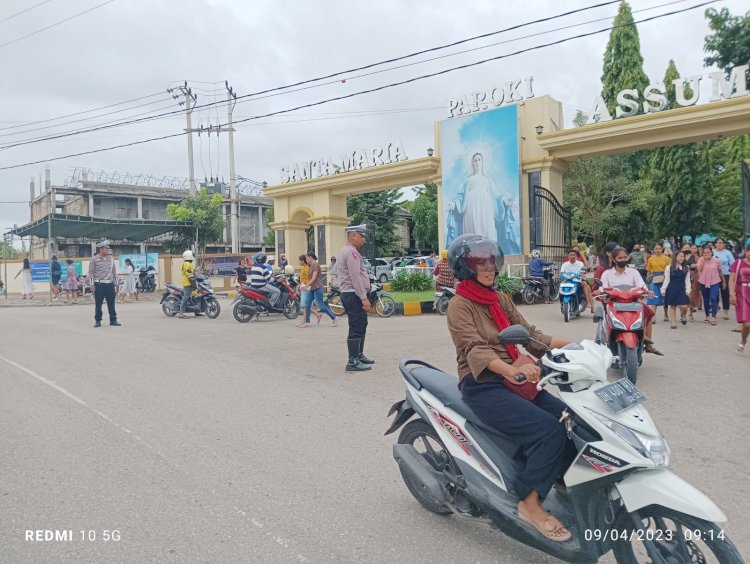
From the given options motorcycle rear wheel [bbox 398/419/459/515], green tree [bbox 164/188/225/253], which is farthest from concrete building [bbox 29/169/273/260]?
motorcycle rear wheel [bbox 398/419/459/515]

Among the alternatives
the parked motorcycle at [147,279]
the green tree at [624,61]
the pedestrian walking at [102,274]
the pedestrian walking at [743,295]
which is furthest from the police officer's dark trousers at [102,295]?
the green tree at [624,61]

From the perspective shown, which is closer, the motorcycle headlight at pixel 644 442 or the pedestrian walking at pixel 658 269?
the motorcycle headlight at pixel 644 442

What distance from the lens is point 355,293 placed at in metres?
7.63

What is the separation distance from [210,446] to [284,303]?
9850 millimetres

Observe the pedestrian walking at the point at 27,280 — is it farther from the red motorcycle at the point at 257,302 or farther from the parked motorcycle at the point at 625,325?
the parked motorcycle at the point at 625,325

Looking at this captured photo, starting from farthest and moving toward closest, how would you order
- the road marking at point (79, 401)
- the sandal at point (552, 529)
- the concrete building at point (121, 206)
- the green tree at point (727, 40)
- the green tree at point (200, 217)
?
the concrete building at point (121, 206) < the green tree at point (200, 217) < the green tree at point (727, 40) < the road marking at point (79, 401) < the sandal at point (552, 529)

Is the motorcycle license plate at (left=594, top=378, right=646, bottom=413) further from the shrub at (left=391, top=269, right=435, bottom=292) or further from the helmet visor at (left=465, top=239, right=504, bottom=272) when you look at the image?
the shrub at (left=391, top=269, right=435, bottom=292)

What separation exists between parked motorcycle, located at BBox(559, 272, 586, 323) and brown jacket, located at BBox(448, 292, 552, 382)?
940 cm

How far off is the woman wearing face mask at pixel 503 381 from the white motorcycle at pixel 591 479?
7 centimetres

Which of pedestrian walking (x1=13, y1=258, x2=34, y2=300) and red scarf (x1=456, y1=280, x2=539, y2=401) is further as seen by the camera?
pedestrian walking (x1=13, y1=258, x2=34, y2=300)

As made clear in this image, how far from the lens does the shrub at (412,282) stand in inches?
763

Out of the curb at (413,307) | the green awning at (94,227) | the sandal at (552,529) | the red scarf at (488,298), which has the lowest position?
the sandal at (552,529)

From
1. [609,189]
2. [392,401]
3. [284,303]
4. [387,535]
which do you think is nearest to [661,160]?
[609,189]

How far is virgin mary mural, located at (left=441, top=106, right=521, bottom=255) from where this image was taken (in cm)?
1769
